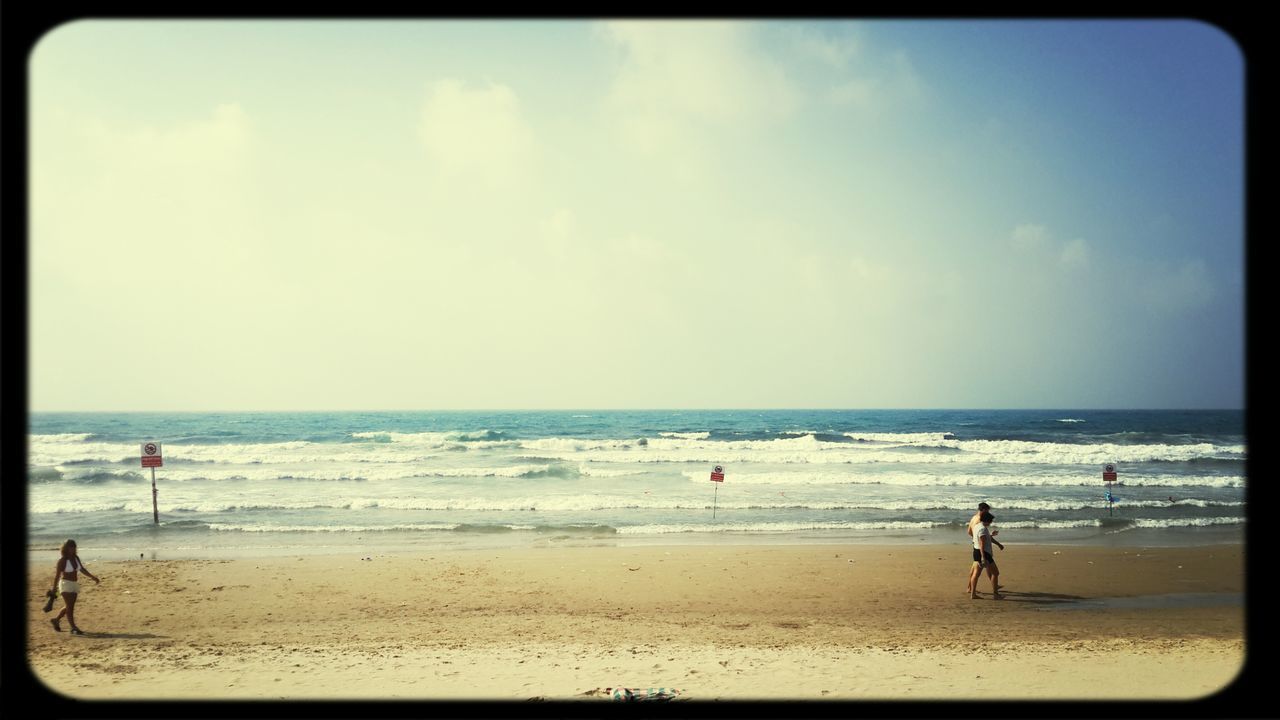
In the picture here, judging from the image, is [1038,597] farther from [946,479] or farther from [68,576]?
[946,479]

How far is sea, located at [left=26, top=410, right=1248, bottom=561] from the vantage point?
37.2 feet

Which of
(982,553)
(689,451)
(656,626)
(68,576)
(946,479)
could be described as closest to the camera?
(68,576)

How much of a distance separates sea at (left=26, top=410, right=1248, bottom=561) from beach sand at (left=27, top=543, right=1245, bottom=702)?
1.38 meters

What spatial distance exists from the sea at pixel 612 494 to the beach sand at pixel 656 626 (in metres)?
1.38

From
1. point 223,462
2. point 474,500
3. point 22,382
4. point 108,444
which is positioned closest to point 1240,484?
point 474,500

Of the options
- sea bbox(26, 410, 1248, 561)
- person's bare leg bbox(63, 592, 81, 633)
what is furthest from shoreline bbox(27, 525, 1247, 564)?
person's bare leg bbox(63, 592, 81, 633)

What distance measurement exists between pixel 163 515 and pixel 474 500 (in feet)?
20.7

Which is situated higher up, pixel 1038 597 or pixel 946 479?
pixel 1038 597

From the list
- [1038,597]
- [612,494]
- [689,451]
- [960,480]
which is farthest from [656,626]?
[689,451]

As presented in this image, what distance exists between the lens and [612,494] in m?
16.0

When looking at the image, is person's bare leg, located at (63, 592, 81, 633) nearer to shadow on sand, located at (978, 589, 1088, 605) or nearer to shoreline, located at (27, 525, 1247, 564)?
shoreline, located at (27, 525, 1247, 564)

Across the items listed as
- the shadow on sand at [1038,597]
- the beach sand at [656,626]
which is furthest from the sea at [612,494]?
the shadow on sand at [1038,597]

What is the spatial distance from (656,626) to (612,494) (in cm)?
940
